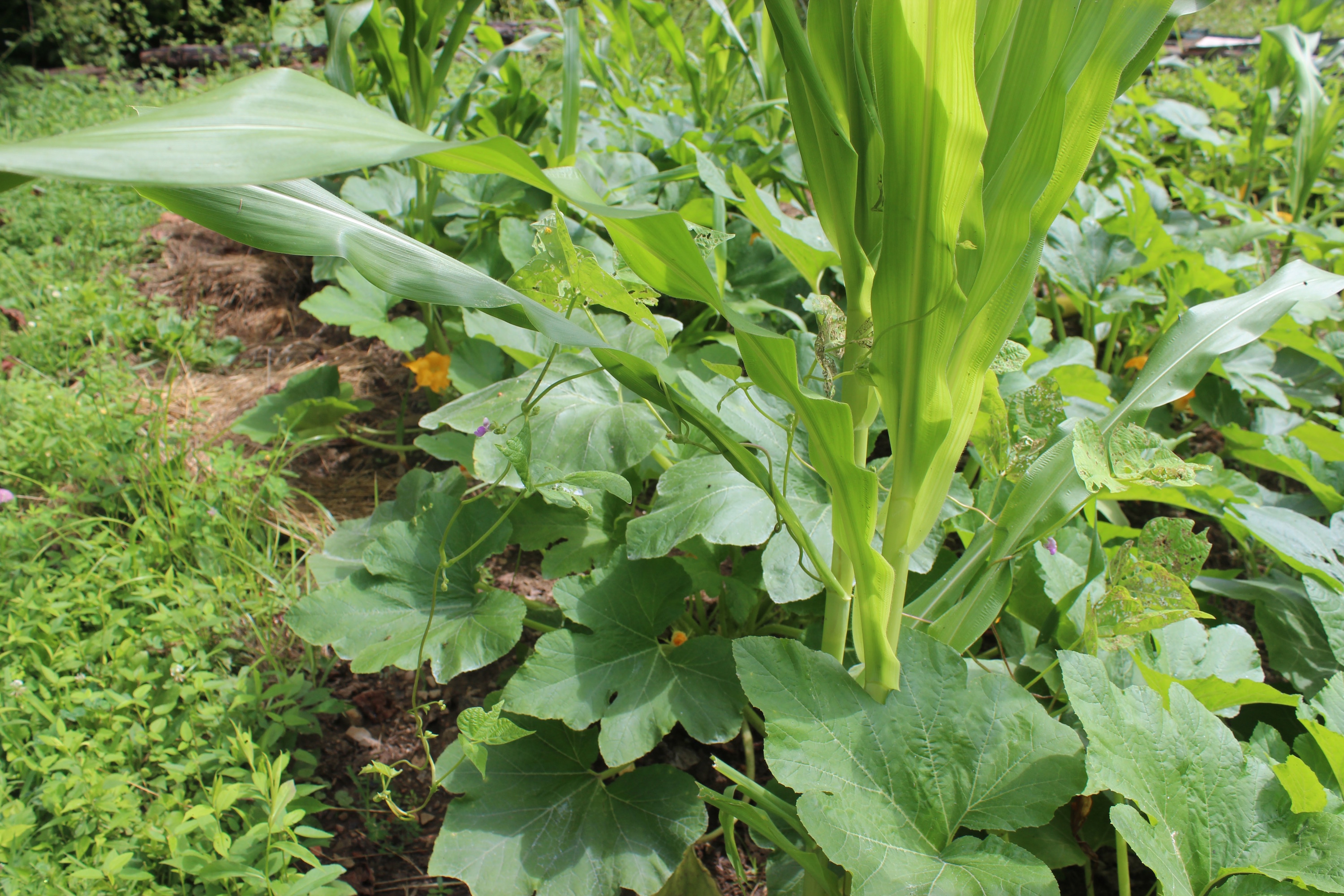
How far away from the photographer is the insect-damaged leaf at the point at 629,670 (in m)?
1.03

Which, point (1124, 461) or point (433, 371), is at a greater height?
point (1124, 461)

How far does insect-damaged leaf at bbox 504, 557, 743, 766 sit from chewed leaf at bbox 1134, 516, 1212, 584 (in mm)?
555

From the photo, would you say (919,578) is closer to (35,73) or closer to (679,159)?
(679,159)

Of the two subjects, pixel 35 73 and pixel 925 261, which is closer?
pixel 925 261

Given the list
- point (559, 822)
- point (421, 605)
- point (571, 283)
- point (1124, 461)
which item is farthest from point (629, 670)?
point (1124, 461)

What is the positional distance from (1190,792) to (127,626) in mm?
1684

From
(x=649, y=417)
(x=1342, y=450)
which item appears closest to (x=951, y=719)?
(x=649, y=417)

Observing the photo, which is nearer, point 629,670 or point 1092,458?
point 1092,458

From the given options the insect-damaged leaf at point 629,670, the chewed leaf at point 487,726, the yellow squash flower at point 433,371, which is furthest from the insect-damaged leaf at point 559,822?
the yellow squash flower at point 433,371

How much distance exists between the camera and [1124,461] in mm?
848

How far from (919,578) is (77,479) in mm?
1964

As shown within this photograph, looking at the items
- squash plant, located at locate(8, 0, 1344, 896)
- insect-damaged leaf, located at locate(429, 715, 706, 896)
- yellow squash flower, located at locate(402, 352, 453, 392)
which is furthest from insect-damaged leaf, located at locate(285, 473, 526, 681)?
yellow squash flower, located at locate(402, 352, 453, 392)

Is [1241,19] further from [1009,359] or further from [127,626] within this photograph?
[127,626]

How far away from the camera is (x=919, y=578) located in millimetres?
1257
